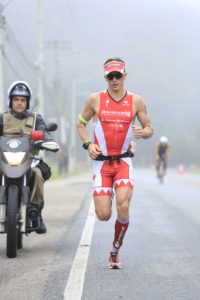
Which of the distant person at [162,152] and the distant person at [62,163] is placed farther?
the distant person at [62,163]

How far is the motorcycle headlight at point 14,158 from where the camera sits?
786cm

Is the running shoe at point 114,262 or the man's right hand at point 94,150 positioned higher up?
the man's right hand at point 94,150

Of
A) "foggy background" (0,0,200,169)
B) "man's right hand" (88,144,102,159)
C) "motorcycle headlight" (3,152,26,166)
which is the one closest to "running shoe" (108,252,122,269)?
"man's right hand" (88,144,102,159)

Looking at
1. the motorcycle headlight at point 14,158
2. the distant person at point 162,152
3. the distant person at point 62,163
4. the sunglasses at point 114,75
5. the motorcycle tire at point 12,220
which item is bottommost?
the distant person at point 62,163

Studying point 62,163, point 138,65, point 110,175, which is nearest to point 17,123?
point 110,175

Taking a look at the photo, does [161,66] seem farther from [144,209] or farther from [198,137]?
[144,209]

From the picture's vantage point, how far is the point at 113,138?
7.62 m

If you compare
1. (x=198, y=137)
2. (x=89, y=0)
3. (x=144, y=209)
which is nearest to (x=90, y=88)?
(x=89, y=0)

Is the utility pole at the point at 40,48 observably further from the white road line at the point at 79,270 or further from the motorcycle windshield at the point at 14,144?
the motorcycle windshield at the point at 14,144

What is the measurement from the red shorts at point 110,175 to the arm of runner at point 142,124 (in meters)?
0.28

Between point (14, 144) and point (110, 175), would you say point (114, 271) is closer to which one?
point (110, 175)

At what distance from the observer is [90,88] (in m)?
95.5

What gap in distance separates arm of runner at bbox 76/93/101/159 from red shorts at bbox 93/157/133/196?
15cm

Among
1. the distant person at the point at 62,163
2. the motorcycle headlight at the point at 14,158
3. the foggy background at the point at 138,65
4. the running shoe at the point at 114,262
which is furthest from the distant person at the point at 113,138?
the foggy background at the point at 138,65
